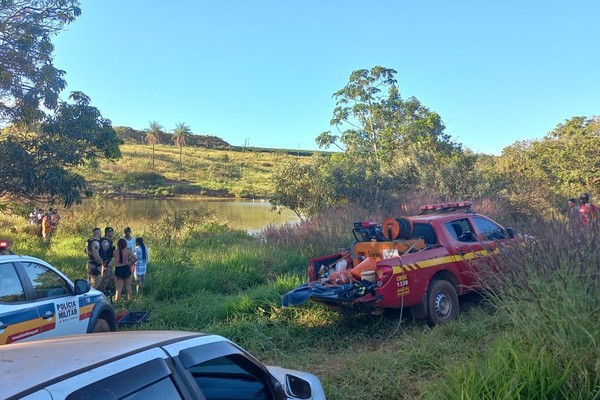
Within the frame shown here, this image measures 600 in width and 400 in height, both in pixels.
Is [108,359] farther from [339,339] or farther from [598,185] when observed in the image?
[598,185]

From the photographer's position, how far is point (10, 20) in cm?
1014

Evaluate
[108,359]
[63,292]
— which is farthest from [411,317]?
[108,359]

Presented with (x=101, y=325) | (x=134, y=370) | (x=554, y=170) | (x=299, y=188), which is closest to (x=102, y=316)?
(x=101, y=325)

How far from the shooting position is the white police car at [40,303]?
15.4ft

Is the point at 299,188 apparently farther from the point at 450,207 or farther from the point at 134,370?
the point at 134,370

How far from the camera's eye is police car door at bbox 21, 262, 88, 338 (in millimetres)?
5180

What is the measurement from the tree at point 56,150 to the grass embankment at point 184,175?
103 ft

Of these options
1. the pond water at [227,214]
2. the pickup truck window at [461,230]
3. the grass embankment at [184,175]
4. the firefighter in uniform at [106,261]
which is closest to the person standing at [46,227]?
the pond water at [227,214]

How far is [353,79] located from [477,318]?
26343 mm

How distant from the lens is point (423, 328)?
23.0 ft

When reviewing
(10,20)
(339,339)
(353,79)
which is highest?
(353,79)

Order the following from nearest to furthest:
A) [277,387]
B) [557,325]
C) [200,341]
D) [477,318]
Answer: [200,341], [277,387], [557,325], [477,318]

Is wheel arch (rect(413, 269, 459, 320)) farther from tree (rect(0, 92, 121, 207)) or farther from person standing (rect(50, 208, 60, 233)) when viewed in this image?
person standing (rect(50, 208, 60, 233))

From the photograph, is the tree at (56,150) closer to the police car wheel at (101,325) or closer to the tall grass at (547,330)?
the police car wheel at (101,325)
